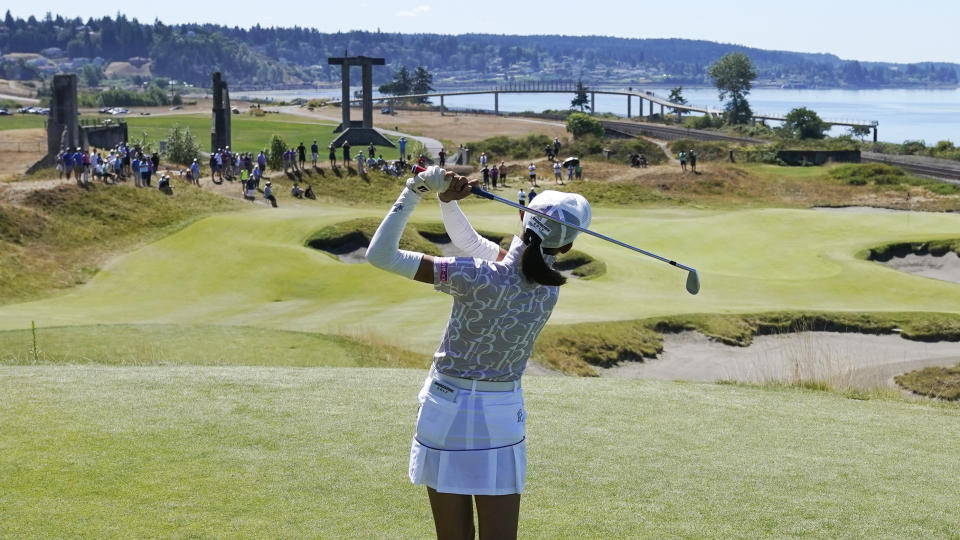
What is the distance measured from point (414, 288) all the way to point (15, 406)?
19467 mm

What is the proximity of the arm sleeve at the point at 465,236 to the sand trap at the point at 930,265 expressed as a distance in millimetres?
32878

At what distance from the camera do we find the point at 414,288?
30.1 metres

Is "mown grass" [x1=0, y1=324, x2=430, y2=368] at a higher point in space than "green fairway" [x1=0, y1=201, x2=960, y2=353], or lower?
higher

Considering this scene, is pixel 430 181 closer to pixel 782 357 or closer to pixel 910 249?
pixel 782 357

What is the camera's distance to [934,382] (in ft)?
71.0

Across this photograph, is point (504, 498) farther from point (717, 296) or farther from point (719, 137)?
point (719, 137)

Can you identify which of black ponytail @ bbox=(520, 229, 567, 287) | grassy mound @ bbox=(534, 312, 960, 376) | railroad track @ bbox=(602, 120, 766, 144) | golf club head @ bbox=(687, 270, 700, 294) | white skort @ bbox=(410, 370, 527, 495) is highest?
black ponytail @ bbox=(520, 229, 567, 287)

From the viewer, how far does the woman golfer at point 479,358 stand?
596 cm

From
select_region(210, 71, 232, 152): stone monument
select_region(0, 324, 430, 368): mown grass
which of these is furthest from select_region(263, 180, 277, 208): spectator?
select_region(0, 324, 430, 368): mown grass

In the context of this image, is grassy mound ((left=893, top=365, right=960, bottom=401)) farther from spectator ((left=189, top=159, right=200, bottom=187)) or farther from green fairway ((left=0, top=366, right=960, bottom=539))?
spectator ((left=189, top=159, right=200, bottom=187))

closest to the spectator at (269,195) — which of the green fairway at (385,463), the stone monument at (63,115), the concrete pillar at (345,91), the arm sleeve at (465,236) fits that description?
the stone monument at (63,115)

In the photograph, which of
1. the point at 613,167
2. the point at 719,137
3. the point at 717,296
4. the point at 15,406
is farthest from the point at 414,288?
the point at 719,137

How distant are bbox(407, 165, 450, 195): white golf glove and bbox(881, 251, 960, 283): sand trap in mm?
33470

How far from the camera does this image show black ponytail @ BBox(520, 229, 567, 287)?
595 centimetres
